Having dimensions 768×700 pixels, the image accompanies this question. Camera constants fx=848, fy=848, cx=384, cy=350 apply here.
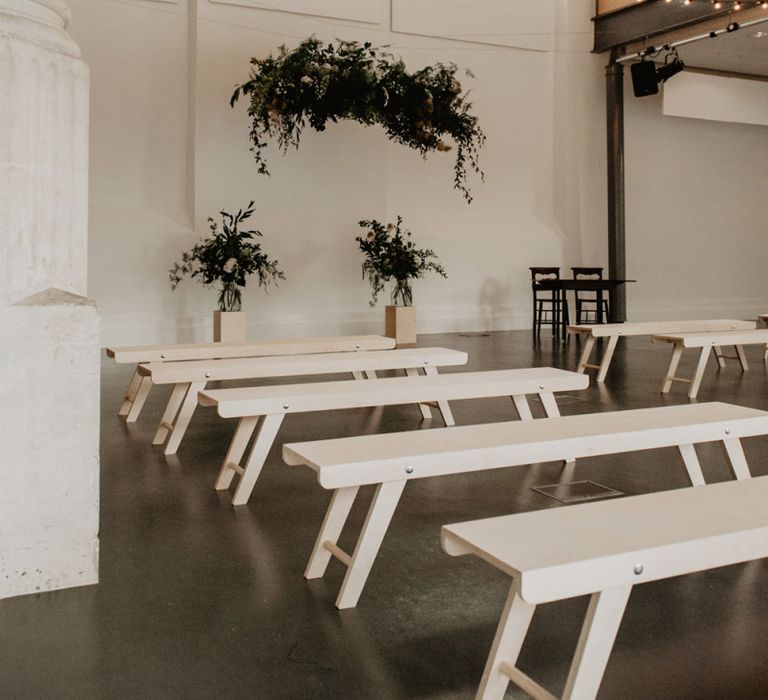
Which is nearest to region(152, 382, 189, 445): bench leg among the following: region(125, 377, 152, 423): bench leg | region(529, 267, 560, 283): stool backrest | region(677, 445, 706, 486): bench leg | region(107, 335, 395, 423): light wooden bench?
region(107, 335, 395, 423): light wooden bench

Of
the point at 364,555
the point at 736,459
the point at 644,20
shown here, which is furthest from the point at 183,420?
the point at 644,20

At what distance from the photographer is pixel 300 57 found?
27.5ft

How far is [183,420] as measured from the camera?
432 cm

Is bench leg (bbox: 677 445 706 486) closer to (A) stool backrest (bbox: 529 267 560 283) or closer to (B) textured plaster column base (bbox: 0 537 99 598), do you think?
(B) textured plaster column base (bbox: 0 537 99 598)

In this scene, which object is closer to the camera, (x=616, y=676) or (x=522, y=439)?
(x=616, y=676)

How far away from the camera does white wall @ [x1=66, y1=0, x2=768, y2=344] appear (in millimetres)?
9477

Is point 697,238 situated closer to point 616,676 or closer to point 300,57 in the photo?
point 300,57

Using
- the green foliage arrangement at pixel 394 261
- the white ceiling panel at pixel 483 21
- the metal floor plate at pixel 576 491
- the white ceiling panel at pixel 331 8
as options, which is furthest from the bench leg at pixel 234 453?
the white ceiling panel at pixel 483 21

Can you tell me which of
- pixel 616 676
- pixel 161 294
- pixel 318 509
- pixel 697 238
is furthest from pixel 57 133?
pixel 697 238

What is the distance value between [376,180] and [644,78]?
12.9 feet

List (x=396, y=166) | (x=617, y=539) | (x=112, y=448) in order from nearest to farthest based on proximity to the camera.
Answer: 1. (x=617, y=539)
2. (x=112, y=448)
3. (x=396, y=166)

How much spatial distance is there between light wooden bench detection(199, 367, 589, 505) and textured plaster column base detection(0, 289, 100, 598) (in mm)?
900

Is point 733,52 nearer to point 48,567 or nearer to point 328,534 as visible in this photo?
point 328,534

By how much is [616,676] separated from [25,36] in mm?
2288
